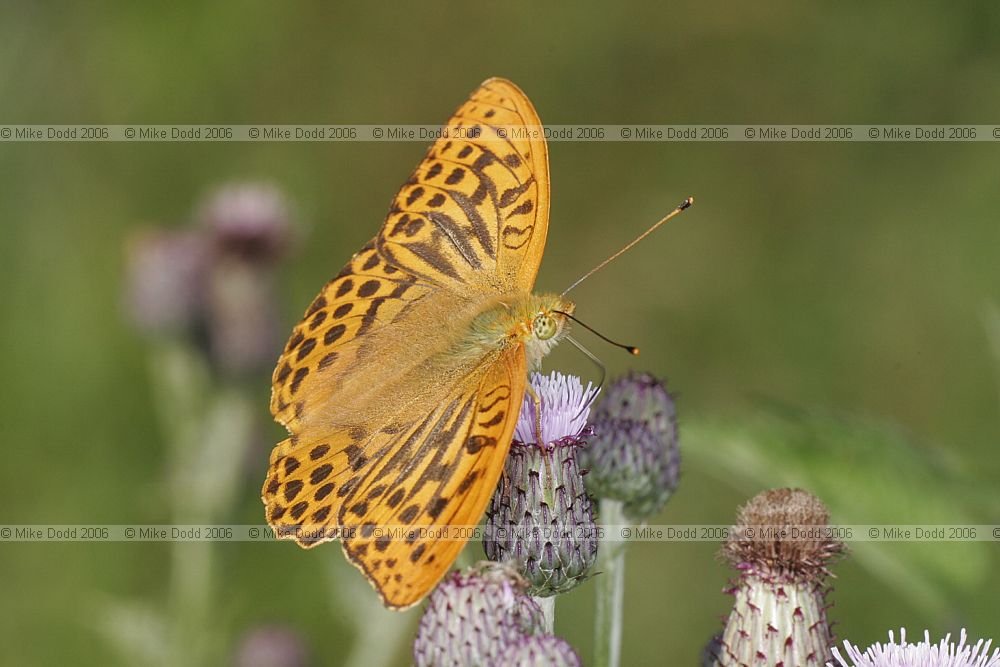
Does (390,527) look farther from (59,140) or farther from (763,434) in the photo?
(59,140)

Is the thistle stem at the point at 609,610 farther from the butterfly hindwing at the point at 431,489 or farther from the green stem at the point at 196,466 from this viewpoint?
the green stem at the point at 196,466

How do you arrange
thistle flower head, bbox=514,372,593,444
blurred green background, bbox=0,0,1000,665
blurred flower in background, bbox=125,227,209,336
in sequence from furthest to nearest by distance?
blurred green background, bbox=0,0,1000,665, blurred flower in background, bbox=125,227,209,336, thistle flower head, bbox=514,372,593,444

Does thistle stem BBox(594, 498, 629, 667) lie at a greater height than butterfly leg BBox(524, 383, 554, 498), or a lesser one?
lesser

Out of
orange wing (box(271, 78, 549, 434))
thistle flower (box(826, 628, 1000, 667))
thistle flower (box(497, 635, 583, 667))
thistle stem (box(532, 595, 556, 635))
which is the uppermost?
orange wing (box(271, 78, 549, 434))

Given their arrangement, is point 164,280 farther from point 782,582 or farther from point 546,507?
point 782,582

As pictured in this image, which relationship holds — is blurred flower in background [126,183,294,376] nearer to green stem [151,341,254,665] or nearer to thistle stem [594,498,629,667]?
green stem [151,341,254,665]

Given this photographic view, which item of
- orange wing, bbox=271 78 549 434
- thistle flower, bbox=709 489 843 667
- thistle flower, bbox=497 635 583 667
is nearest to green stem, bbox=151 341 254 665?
orange wing, bbox=271 78 549 434

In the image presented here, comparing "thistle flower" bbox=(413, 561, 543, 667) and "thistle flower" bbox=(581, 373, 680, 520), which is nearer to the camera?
"thistle flower" bbox=(413, 561, 543, 667)
